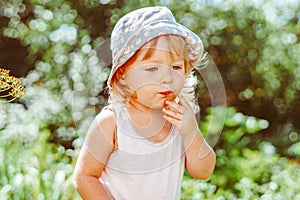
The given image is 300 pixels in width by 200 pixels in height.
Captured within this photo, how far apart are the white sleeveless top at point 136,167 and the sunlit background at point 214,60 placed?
1186 millimetres

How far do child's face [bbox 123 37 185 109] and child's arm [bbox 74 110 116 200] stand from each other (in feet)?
0.30

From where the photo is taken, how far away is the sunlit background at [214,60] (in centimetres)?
288

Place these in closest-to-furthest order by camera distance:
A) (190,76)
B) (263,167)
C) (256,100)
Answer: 1. (190,76)
2. (263,167)
3. (256,100)

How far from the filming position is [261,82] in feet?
10.1

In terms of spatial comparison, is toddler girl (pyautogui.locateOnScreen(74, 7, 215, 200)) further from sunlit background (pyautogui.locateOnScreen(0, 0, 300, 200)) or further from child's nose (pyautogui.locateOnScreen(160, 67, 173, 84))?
sunlit background (pyautogui.locateOnScreen(0, 0, 300, 200))

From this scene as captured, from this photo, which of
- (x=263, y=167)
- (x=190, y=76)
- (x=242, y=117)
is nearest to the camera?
(x=190, y=76)

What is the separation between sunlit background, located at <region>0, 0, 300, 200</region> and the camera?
2877 mm

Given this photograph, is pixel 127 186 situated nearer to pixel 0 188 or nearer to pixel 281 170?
pixel 0 188

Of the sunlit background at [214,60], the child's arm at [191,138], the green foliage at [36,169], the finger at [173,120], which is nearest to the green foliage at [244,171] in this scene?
the sunlit background at [214,60]

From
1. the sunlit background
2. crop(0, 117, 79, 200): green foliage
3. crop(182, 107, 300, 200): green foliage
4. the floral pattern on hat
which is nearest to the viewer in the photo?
the floral pattern on hat

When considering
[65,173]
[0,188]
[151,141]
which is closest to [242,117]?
[65,173]

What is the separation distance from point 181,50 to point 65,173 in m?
1.09

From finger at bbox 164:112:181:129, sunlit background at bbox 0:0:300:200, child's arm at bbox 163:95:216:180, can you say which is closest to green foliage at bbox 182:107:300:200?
sunlit background at bbox 0:0:300:200

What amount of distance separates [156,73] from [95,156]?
8.8 inches
